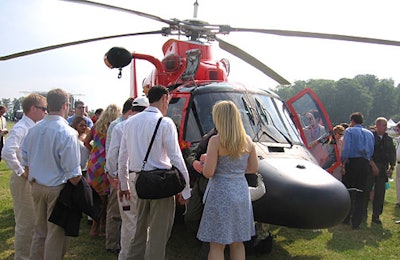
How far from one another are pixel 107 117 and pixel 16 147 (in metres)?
1.22

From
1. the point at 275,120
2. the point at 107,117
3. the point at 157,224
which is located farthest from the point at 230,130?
the point at 107,117

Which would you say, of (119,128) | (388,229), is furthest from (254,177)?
(388,229)

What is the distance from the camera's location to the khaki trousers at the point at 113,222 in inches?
184

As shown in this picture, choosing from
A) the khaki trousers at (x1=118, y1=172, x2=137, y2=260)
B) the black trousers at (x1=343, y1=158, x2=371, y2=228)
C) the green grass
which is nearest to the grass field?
the green grass

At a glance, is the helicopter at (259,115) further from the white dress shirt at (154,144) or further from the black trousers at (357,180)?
the black trousers at (357,180)

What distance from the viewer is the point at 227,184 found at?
3316 millimetres

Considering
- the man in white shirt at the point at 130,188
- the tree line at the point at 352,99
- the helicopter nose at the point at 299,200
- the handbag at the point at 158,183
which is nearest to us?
the handbag at the point at 158,183

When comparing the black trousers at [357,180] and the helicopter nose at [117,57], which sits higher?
the helicopter nose at [117,57]

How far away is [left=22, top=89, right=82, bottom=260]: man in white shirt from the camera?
11.3ft

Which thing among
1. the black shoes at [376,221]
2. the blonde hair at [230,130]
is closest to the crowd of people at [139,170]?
the blonde hair at [230,130]

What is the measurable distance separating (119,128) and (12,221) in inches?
124

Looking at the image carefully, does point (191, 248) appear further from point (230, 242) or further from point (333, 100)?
point (333, 100)

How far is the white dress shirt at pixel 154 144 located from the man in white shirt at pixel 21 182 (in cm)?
113

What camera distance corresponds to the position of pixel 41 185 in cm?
346
